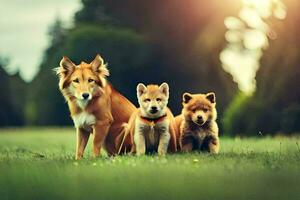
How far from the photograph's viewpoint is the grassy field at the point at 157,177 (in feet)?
26.9

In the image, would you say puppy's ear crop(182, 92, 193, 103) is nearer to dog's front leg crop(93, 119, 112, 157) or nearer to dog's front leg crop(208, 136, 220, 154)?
dog's front leg crop(208, 136, 220, 154)

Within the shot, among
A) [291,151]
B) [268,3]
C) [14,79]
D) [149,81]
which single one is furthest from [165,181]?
[14,79]

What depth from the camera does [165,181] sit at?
848 cm

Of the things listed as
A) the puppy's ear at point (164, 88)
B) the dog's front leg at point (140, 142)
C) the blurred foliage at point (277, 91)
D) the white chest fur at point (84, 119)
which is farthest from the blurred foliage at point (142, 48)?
the puppy's ear at point (164, 88)

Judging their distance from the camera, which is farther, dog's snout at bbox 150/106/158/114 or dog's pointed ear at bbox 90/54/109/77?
dog's pointed ear at bbox 90/54/109/77

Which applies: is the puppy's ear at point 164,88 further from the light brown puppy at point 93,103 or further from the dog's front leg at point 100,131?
the dog's front leg at point 100,131

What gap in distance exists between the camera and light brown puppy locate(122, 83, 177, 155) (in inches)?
368

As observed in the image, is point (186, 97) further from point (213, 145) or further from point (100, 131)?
point (100, 131)

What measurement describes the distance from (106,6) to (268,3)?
9.32ft

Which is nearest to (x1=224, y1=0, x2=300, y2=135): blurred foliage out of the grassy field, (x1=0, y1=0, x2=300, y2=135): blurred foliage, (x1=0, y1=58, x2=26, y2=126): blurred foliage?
(x1=0, y1=0, x2=300, y2=135): blurred foliage

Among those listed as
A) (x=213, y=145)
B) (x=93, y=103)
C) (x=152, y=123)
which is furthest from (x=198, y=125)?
(x=93, y=103)

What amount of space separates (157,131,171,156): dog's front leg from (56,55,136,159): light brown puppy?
2.06ft

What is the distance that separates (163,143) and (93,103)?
0.98 m

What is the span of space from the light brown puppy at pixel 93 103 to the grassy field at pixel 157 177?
0.96 ft
